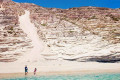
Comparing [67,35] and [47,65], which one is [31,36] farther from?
[47,65]

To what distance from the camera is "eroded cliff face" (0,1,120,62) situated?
3072 cm

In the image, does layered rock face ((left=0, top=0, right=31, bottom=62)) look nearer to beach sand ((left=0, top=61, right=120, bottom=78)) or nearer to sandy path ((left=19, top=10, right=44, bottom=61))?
sandy path ((left=19, top=10, right=44, bottom=61))

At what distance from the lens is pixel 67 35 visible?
37.4 meters

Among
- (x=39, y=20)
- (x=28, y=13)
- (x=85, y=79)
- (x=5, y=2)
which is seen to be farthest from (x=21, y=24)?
(x=85, y=79)

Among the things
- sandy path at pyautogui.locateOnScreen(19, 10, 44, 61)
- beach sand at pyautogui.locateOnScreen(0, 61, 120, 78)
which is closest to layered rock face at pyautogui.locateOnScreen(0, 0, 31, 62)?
sandy path at pyautogui.locateOnScreen(19, 10, 44, 61)

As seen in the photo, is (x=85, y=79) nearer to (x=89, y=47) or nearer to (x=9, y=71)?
(x=9, y=71)

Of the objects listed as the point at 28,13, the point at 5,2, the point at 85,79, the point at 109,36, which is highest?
the point at 5,2

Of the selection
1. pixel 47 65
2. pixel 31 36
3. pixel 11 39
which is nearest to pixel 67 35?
pixel 31 36

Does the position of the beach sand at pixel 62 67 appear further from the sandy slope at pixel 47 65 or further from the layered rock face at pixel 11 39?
the layered rock face at pixel 11 39

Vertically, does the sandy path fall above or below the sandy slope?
above

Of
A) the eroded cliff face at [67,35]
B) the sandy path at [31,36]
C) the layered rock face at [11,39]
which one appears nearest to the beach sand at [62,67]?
the eroded cliff face at [67,35]

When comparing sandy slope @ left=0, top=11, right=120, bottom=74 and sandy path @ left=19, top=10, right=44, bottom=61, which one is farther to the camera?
sandy path @ left=19, top=10, right=44, bottom=61

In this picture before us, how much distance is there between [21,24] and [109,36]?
693 inches

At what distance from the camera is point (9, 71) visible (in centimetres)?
2647
